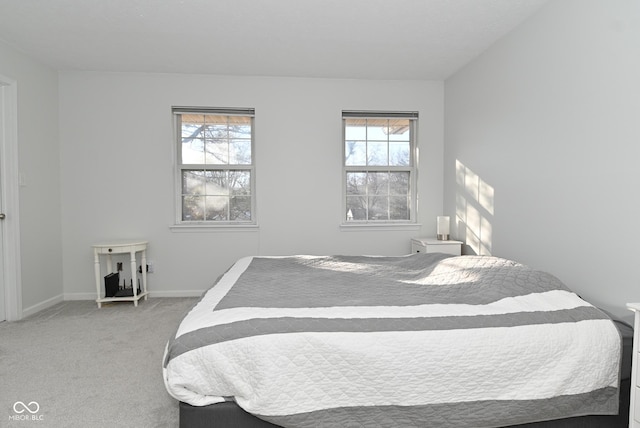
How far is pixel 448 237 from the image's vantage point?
151 inches

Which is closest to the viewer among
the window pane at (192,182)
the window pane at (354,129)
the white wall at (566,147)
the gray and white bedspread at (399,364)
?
the gray and white bedspread at (399,364)

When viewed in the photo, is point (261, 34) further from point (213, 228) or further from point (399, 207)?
point (399, 207)

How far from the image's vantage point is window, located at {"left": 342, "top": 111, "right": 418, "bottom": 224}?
13.6ft

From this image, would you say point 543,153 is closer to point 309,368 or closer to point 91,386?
point 309,368

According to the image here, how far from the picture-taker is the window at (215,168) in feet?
13.1

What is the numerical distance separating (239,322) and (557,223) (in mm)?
2199

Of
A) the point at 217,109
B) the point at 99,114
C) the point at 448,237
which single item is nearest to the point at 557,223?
the point at 448,237

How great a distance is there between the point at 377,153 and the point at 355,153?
0.27 metres

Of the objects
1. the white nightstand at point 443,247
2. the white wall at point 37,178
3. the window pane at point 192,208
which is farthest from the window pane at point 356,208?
the white wall at point 37,178

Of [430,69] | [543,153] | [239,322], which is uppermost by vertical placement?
[430,69]

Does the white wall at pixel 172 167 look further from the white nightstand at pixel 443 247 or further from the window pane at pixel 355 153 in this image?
the white nightstand at pixel 443 247

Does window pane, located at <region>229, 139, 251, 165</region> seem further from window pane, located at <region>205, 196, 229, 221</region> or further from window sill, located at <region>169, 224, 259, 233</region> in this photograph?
window sill, located at <region>169, 224, 259, 233</region>

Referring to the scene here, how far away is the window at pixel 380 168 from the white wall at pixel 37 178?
311cm

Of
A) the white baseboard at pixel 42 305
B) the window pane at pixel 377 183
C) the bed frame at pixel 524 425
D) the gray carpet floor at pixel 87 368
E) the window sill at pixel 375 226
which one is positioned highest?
the window pane at pixel 377 183
